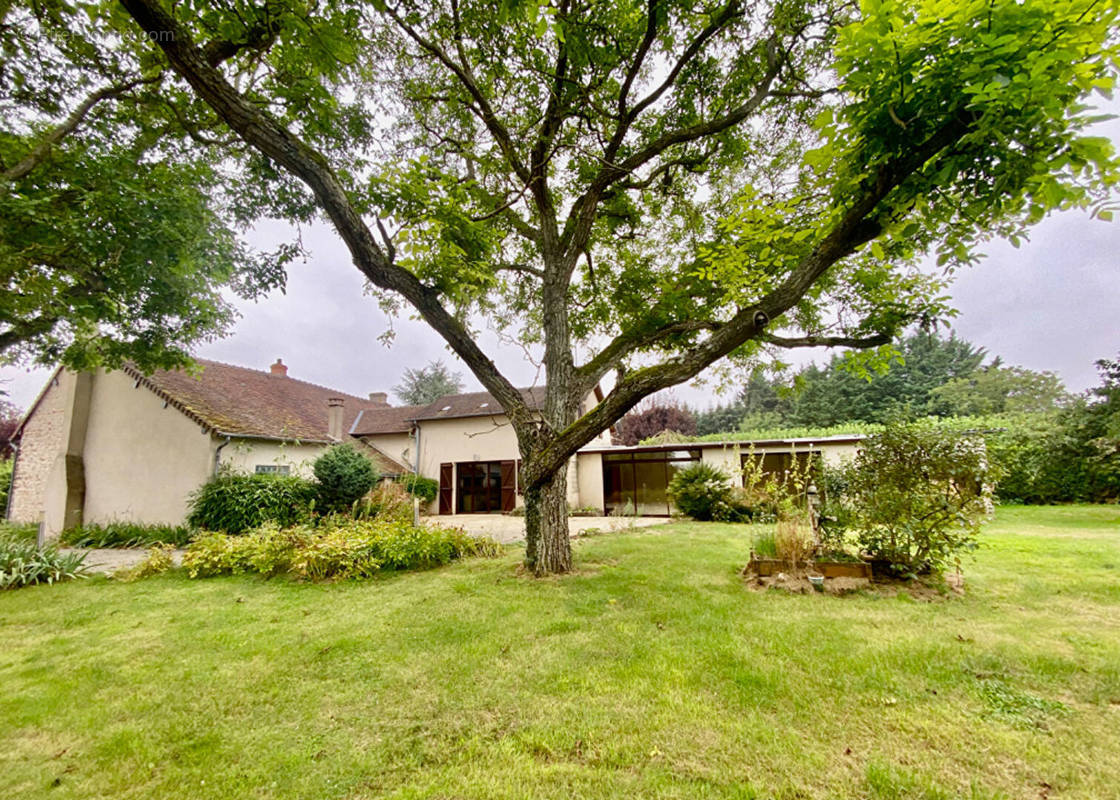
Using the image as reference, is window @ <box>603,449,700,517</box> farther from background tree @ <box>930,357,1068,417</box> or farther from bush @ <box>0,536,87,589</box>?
background tree @ <box>930,357,1068,417</box>

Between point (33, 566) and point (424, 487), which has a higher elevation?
point (424, 487)

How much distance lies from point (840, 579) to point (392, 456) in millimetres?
16848

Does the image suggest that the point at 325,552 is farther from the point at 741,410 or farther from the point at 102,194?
the point at 741,410

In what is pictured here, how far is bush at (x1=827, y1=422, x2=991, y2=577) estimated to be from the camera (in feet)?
15.8

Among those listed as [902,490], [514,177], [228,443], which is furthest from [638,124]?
[228,443]

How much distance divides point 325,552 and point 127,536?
302 inches

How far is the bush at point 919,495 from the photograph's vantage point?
15.8ft

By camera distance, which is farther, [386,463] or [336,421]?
[386,463]

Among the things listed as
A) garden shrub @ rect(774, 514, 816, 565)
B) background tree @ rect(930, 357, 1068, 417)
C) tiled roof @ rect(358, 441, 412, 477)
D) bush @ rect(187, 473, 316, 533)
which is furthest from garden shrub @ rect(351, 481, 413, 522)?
background tree @ rect(930, 357, 1068, 417)

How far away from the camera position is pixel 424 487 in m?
16.5

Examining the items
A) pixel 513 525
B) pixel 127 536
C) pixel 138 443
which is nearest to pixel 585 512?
pixel 513 525

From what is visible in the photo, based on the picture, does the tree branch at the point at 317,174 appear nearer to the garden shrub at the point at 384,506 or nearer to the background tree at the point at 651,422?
the garden shrub at the point at 384,506

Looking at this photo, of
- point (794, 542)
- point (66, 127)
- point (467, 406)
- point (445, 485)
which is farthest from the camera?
point (467, 406)

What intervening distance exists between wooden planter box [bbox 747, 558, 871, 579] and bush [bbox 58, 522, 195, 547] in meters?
11.4
